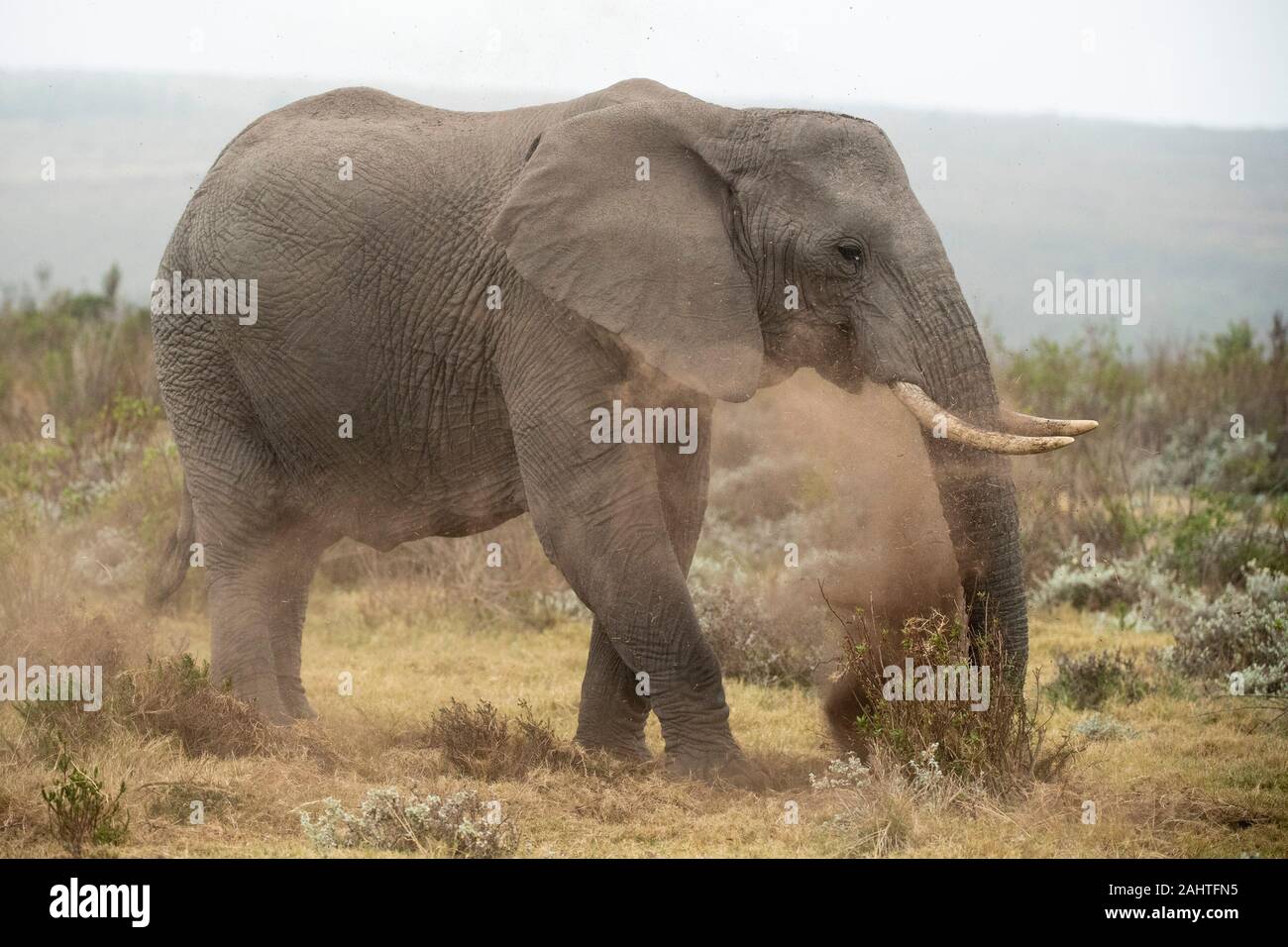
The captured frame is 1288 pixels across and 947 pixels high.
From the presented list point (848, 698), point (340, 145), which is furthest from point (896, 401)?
point (340, 145)

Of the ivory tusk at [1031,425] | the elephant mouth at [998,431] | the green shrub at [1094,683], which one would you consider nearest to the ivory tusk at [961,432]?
the elephant mouth at [998,431]

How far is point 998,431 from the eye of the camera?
7.38 metres

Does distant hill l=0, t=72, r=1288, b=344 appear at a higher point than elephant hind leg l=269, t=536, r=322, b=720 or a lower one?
higher

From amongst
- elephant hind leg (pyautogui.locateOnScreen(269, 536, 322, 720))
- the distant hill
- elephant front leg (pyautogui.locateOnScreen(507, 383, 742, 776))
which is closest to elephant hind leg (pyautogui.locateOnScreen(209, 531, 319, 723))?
elephant hind leg (pyautogui.locateOnScreen(269, 536, 322, 720))

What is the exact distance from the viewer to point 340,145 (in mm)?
9227

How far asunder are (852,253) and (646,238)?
1.02 m

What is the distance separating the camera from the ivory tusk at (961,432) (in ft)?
23.0

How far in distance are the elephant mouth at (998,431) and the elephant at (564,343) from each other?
0.01 m

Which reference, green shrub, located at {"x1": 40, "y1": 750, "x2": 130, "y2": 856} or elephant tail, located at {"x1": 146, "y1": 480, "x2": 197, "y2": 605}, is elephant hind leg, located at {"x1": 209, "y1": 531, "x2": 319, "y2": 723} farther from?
green shrub, located at {"x1": 40, "y1": 750, "x2": 130, "y2": 856}

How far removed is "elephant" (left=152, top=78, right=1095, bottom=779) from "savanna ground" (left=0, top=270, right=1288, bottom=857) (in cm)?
63

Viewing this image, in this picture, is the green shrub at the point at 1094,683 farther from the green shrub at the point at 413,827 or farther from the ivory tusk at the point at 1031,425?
the green shrub at the point at 413,827

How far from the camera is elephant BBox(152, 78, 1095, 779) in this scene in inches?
302

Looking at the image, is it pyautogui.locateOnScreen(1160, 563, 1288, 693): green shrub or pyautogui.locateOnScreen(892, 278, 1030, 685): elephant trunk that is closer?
pyautogui.locateOnScreen(892, 278, 1030, 685): elephant trunk

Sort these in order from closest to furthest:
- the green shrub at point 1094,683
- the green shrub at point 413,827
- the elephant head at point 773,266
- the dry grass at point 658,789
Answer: the green shrub at point 413,827 → the dry grass at point 658,789 → the elephant head at point 773,266 → the green shrub at point 1094,683
